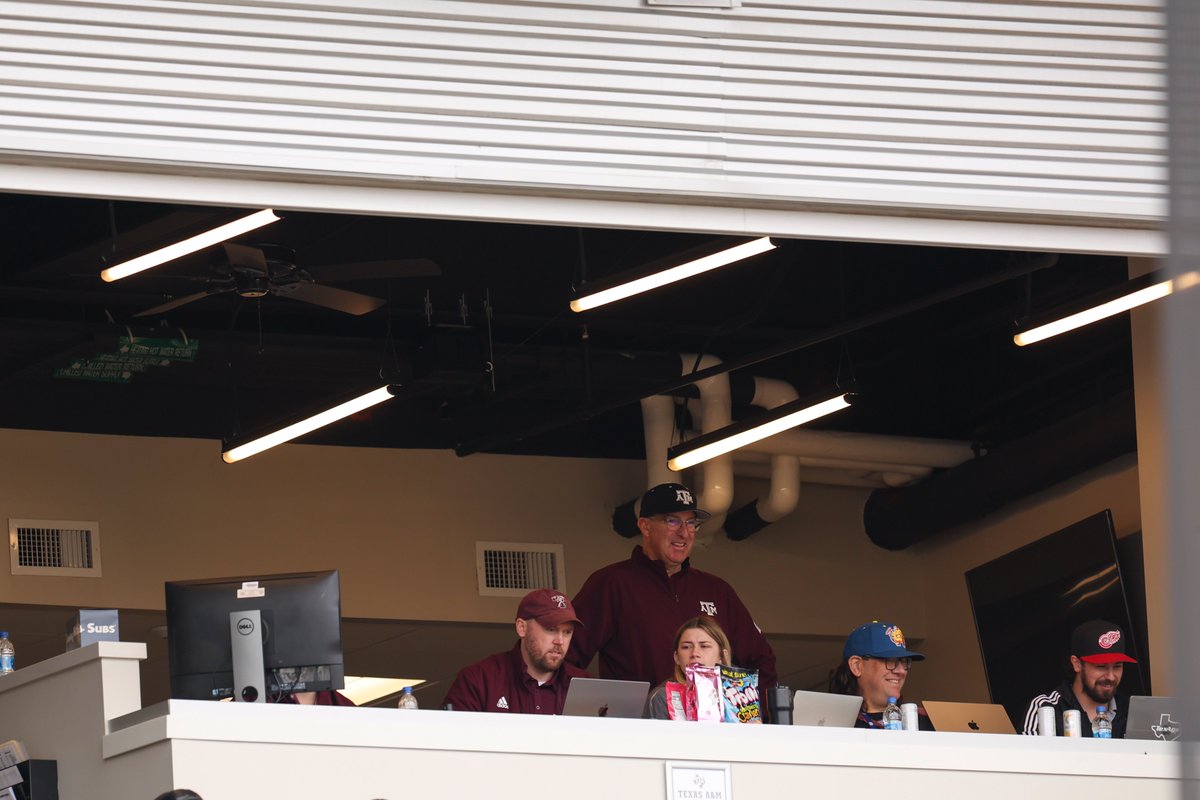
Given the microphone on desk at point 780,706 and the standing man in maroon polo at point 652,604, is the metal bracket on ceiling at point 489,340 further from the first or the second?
the microphone on desk at point 780,706

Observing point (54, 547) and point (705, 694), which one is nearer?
point (705, 694)

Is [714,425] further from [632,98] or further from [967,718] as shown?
[632,98]

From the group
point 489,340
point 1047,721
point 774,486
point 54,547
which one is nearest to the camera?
point 1047,721

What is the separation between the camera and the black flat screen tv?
342 inches

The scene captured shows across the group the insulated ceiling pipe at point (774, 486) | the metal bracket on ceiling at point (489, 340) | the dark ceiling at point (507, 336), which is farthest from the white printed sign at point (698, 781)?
the insulated ceiling pipe at point (774, 486)

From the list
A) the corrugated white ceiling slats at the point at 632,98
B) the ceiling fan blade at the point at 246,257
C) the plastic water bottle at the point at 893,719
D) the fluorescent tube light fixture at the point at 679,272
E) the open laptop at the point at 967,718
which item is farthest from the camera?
the ceiling fan blade at the point at 246,257

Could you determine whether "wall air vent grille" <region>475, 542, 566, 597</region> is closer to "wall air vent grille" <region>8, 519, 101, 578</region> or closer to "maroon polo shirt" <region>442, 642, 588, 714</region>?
"wall air vent grille" <region>8, 519, 101, 578</region>

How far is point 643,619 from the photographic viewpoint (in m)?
6.03

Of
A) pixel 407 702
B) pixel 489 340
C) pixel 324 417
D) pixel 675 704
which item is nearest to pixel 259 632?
pixel 407 702

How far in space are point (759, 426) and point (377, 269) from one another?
247 cm

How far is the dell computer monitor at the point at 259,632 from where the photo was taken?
447 cm

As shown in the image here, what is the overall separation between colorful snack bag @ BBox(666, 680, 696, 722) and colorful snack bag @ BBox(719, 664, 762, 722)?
4.7 inches

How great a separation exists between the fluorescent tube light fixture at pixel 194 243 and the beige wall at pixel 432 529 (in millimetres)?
3260

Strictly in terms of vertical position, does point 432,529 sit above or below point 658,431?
below
